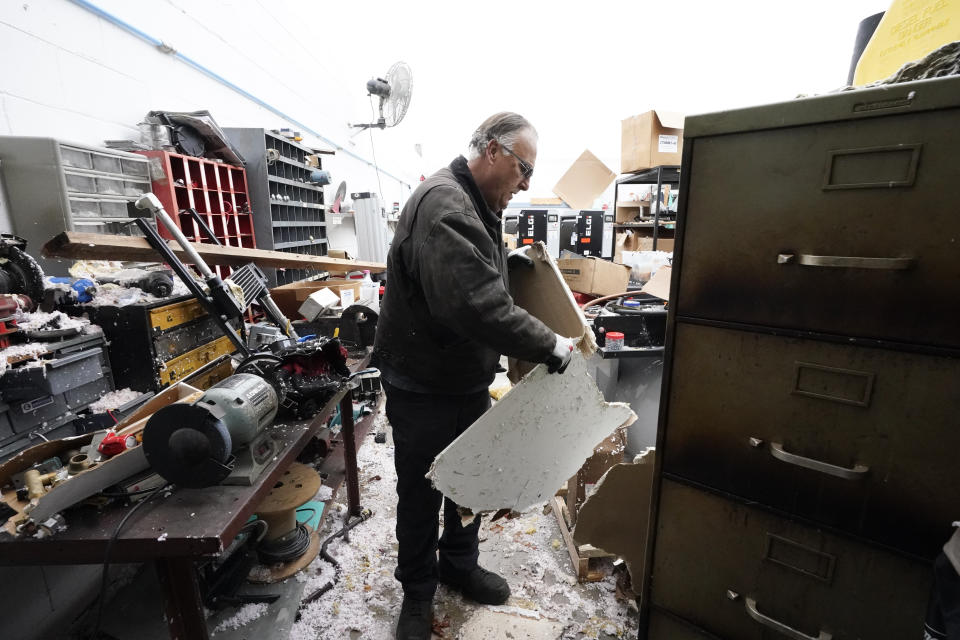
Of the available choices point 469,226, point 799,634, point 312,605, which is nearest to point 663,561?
point 799,634

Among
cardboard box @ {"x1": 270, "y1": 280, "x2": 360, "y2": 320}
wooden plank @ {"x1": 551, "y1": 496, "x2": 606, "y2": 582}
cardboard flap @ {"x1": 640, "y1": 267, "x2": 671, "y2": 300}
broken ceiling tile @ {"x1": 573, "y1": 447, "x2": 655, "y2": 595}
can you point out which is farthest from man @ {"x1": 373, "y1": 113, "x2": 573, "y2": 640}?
cardboard box @ {"x1": 270, "y1": 280, "x2": 360, "y2": 320}

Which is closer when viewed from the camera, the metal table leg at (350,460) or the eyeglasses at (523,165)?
the eyeglasses at (523,165)

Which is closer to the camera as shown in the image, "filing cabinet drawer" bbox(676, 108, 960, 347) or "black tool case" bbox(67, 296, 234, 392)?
"filing cabinet drawer" bbox(676, 108, 960, 347)

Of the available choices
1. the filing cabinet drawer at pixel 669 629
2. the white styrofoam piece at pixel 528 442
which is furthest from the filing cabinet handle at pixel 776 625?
the white styrofoam piece at pixel 528 442

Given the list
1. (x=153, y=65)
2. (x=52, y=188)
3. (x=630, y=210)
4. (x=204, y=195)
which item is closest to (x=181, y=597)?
(x=52, y=188)

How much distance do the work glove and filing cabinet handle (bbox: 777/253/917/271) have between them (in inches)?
18.0

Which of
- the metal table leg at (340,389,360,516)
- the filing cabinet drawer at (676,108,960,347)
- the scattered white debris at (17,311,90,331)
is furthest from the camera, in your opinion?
the metal table leg at (340,389,360,516)

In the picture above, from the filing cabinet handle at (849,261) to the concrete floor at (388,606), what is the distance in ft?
4.07

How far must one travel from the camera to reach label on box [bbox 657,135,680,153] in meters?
3.19

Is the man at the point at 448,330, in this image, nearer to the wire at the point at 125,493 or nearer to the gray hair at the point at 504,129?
the gray hair at the point at 504,129

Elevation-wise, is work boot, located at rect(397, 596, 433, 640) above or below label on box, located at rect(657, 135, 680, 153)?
below

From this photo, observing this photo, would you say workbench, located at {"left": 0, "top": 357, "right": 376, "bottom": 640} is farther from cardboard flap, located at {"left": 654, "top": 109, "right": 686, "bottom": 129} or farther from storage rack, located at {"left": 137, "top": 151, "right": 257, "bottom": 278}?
cardboard flap, located at {"left": 654, "top": 109, "right": 686, "bottom": 129}

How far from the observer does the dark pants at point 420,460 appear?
1.19 meters

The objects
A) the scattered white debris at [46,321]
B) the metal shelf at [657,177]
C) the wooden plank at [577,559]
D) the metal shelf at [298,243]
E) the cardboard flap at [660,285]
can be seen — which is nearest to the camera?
the scattered white debris at [46,321]
